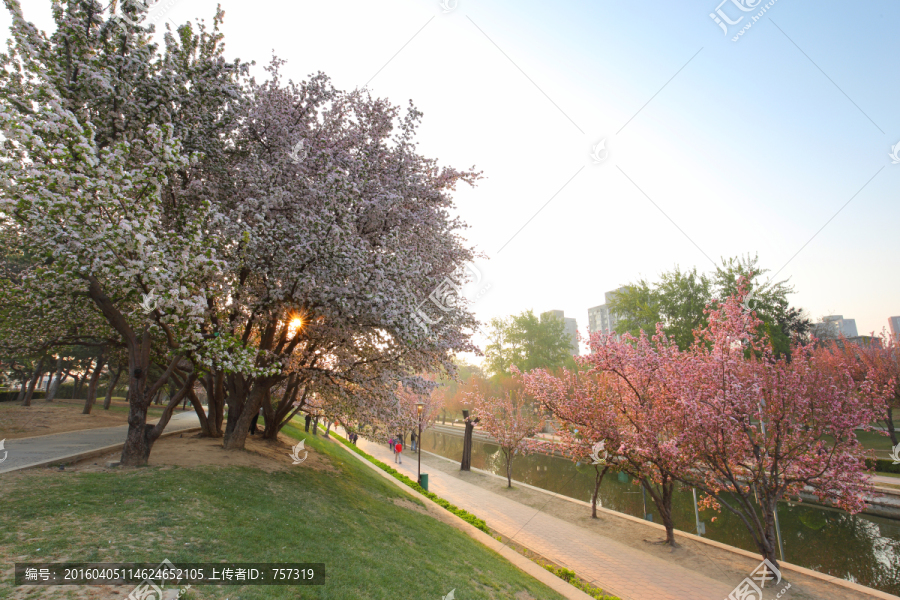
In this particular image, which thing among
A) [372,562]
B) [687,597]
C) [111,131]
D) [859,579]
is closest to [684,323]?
[859,579]

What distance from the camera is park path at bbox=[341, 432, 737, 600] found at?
938 centimetres

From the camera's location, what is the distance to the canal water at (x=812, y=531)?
12312mm

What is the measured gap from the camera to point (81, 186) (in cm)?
643

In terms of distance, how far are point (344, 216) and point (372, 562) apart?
22.2ft

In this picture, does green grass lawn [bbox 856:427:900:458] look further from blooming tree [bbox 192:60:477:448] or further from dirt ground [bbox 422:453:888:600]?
blooming tree [bbox 192:60:477:448]

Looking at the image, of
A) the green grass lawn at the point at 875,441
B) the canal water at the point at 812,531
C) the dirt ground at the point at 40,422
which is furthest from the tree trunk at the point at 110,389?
the green grass lawn at the point at 875,441

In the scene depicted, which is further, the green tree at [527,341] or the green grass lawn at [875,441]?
the green tree at [527,341]

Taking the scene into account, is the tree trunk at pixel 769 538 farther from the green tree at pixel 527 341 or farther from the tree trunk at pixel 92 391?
the green tree at pixel 527 341

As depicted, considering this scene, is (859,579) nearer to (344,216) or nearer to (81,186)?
(344,216)

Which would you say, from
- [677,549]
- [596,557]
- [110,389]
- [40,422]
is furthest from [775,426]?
[110,389]

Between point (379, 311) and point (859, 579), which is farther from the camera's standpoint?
point (859, 579)

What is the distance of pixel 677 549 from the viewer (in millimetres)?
12250


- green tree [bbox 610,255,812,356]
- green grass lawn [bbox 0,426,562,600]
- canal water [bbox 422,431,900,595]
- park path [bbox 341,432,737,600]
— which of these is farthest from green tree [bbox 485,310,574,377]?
green grass lawn [bbox 0,426,562,600]

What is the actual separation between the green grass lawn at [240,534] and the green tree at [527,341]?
56492mm
